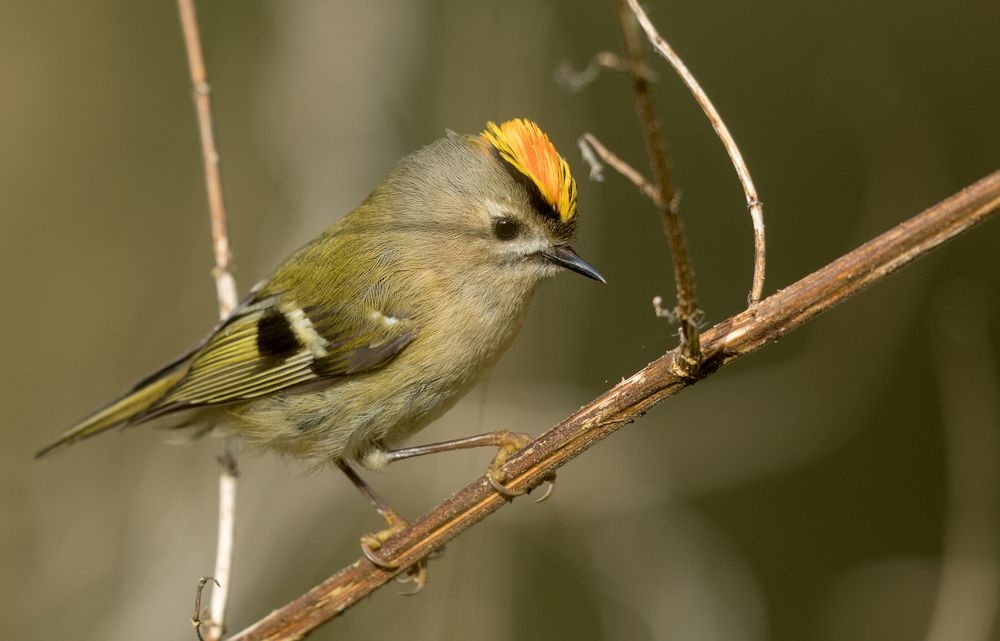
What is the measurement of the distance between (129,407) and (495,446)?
0.99 m

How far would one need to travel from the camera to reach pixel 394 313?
2193 mm

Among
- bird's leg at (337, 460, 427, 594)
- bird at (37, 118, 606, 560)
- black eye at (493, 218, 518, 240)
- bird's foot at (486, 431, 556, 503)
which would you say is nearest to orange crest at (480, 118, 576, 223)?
bird at (37, 118, 606, 560)

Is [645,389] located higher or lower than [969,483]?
higher

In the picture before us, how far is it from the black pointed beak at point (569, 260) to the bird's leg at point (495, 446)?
0.35 metres

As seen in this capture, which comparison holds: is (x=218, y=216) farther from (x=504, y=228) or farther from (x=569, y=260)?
(x=569, y=260)

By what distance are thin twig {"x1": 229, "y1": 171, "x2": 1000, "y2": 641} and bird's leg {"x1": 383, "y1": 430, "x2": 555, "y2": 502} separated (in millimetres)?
22

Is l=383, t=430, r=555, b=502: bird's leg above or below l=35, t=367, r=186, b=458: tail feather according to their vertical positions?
below

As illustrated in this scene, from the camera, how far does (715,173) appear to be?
4.37 m

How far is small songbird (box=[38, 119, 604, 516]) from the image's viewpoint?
6.96ft

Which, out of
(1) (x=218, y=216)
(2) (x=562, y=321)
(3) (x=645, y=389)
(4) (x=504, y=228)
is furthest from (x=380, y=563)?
(2) (x=562, y=321)

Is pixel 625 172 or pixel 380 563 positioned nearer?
pixel 625 172

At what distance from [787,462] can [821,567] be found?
3.48 ft

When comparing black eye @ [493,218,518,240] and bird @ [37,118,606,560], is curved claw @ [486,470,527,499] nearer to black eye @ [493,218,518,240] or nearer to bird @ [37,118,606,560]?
bird @ [37,118,606,560]

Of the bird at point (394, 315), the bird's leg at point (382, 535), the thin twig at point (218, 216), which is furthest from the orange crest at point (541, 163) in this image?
the bird's leg at point (382, 535)
